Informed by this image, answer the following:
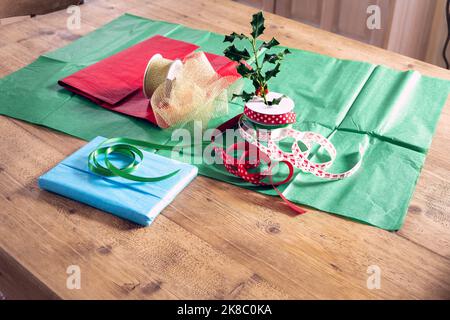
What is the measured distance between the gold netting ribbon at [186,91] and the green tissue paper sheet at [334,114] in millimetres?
39

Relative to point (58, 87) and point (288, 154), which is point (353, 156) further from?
point (58, 87)

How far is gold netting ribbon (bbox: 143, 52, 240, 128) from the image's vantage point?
1.31m

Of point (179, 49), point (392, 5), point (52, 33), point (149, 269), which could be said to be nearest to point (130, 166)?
point (149, 269)

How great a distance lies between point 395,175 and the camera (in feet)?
3.81

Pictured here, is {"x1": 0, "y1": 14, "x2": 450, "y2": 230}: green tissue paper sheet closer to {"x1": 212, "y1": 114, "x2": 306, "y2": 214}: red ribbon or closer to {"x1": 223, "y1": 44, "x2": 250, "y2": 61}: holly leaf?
{"x1": 212, "y1": 114, "x2": 306, "y2": 214}: red ribbon

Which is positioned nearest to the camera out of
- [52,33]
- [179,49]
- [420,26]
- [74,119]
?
[74,119]

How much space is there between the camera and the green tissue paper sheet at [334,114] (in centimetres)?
112

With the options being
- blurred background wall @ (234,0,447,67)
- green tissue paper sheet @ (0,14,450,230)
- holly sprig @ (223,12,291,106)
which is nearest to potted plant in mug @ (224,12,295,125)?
holly sprig @ (223,12,291,106)

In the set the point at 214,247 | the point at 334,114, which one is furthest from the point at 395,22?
the point at 214,247

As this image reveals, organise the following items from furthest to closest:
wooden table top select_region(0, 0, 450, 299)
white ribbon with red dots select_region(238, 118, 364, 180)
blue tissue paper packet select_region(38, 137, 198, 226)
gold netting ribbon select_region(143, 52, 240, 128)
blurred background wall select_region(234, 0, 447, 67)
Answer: blurred background wall select_region(234, 0, 447, 67) < gold netting ribbon select_region(143, 52, 240, 128) < white ribbon with red dots select_region(238, 118, 364, 180) < blue tissue paper packet select_region(38, 137, 198, 226) < wooden table top select_region(0, 0, 450, 299)

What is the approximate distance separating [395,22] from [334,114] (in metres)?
1.38

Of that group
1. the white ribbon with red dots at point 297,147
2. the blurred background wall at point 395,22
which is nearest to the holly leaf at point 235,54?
the white ribbon with red dots at point 297,147

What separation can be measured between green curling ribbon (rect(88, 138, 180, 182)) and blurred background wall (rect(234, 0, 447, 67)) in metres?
1.67

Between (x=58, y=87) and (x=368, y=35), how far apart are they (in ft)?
5.74
